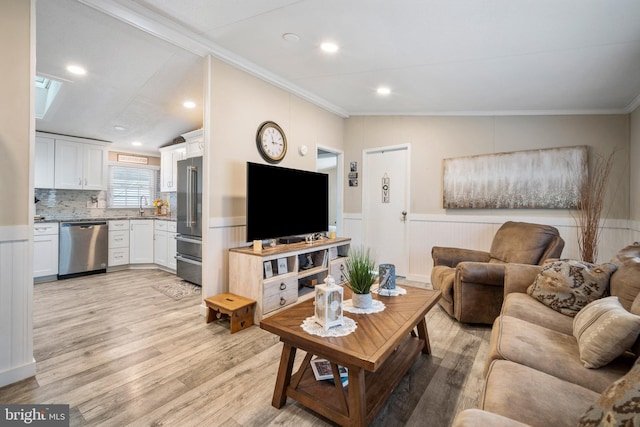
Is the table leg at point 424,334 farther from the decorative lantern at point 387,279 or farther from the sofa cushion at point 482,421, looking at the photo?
the sofa cushion at point 482,421

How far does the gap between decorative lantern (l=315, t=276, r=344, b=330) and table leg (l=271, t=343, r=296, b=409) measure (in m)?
0.23

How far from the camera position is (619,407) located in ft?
2.26

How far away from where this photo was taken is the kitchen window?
212 inches

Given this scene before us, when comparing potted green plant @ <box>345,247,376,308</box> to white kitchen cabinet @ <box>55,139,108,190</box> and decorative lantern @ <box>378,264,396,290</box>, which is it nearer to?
decorative lantern @ <box>378,264,396,290</box>

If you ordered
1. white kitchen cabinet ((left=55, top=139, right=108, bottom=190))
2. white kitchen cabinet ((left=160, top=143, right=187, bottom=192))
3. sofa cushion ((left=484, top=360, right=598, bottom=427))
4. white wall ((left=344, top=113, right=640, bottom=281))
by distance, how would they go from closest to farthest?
sofa cushion ((left=484, top=360, right=598, bottom=427)) < white wall ((left=344, top=113, right=640, bottom=281)) < white kitchen cabinet ((left=55, top=139, right=108, bottom=190)) < white kitchen cabinet ((left=160, top=143, right=187, bottom=192))

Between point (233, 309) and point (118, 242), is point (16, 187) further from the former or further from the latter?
point (118, 242)

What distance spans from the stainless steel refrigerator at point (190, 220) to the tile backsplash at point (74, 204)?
157 centimetres

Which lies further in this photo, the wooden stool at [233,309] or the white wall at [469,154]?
the white wall at [469,154]

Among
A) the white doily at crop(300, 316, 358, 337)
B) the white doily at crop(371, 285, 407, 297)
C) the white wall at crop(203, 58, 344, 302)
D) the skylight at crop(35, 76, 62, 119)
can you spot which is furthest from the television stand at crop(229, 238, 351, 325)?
the skylight at crop(35, 76, 62, 119)

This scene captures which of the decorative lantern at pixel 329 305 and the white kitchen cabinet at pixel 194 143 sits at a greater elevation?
the white kitchen cabinet at pixel 194 143

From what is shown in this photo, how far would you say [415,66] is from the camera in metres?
2.83

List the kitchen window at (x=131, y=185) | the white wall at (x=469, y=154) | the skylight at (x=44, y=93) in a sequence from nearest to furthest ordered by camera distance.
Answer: the white wall at (x=469, y=154)
the skylight at (x=44, y=93)
the kitchen window at (x=131, y=185)

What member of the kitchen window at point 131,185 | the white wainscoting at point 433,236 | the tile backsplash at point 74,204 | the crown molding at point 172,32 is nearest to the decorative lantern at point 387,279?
the white wainscoting at point 433,236

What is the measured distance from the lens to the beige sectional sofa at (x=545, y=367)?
0.97 m
